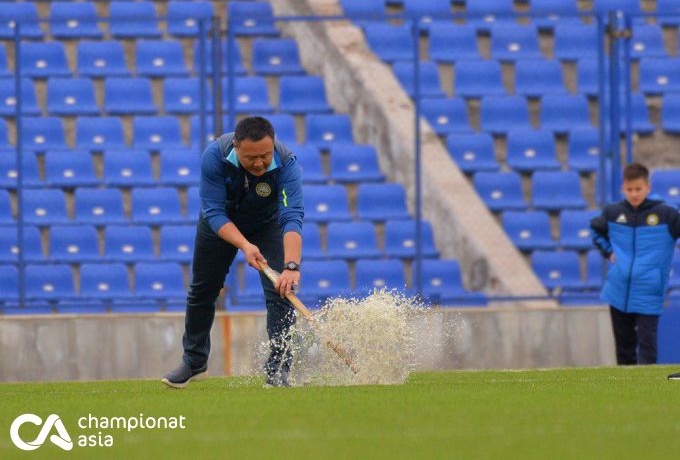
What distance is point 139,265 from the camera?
16.9 metres

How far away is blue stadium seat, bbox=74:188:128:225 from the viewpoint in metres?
17.4

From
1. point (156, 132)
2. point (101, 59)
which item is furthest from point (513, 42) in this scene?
point (101, 59)

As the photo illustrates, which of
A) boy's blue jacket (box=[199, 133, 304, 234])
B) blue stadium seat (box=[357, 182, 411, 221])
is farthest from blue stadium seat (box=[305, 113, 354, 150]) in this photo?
boy's blue jacket (box=[199, 133, 304, 234])

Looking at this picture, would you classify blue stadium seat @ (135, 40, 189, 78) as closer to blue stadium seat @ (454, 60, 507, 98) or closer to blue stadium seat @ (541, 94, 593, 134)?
blue stadium seat @ (454, 60, 507, 98)

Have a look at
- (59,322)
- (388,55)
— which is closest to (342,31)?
(388,55)

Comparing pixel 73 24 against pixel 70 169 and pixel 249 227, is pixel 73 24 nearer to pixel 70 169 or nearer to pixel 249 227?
pixel 70 169

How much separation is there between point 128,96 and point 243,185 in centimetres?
826

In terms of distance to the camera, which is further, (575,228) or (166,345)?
(575,228)

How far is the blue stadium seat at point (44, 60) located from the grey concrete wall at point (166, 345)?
4.53m

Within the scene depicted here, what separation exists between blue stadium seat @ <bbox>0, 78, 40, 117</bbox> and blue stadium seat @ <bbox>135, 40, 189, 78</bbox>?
1.25 m

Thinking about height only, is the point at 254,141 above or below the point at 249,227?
above

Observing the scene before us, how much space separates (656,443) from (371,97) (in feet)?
38.9

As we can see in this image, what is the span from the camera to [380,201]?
691 inches

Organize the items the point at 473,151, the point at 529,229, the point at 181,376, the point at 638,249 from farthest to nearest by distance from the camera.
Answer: the point at 473,151 → the point at 529,229 → the point at 638,249 → the point at 181,376
